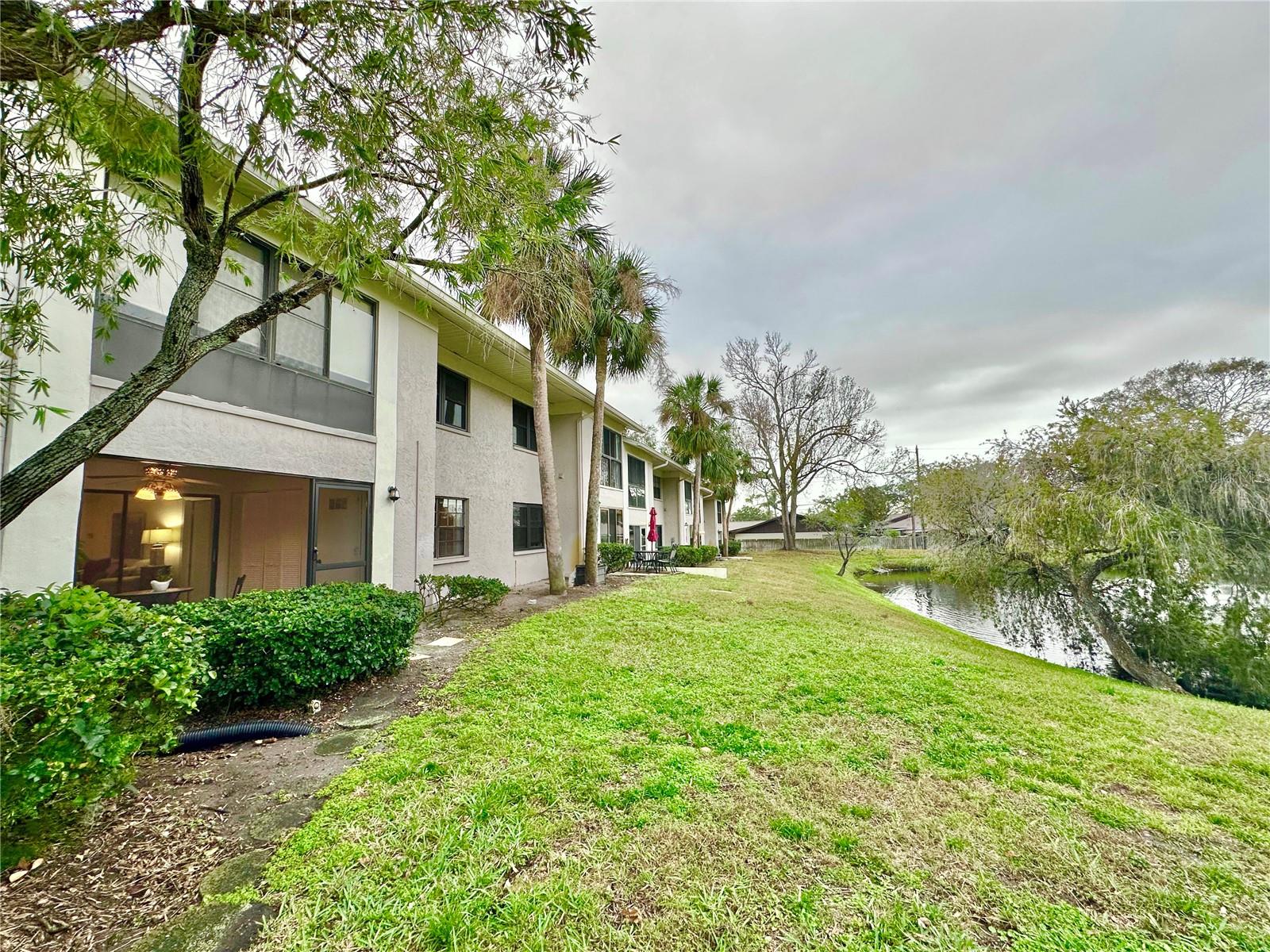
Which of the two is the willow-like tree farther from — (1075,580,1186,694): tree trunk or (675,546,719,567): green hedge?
(675,546,719,567): green hedge

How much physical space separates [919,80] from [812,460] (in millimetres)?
27968

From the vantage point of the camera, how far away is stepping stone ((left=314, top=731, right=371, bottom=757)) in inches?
141

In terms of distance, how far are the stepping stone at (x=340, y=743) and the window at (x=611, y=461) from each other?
A: 13497 millimetres

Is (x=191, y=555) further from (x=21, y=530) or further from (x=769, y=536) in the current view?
(x=769, y=536)

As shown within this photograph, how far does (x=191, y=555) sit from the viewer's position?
336 inches

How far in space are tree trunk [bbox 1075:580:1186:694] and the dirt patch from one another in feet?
38.4

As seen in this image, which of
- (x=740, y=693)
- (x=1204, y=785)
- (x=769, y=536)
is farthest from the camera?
(x=769, y=536)

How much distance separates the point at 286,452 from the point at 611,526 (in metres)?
13.1

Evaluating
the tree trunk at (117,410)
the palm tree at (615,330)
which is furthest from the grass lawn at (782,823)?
the palm tree at (615,330)

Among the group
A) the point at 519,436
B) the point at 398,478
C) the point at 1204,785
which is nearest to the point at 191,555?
the point at 398,478

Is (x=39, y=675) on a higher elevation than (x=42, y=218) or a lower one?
lower

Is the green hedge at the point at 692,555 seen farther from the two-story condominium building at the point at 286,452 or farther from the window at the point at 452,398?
the window at the point at 452,398

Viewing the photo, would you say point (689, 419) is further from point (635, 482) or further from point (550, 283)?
point (550, 283)

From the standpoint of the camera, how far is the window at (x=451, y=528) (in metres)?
10.0
